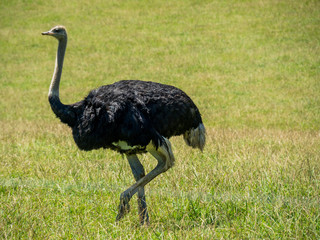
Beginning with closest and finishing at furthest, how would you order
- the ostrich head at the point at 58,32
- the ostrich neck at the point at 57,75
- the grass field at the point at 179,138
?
the grass field at the point at 179,138 < the ostrich neck at the point at 57,75 < the ostrich head at the point at 58,32

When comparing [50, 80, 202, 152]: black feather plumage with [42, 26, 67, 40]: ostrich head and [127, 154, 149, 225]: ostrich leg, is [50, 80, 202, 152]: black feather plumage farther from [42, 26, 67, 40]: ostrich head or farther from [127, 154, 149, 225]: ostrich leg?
[42, 26, 67, 40]: ostrich head

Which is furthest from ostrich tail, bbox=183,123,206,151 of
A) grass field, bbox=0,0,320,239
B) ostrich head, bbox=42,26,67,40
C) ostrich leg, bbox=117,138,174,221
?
ostrich head, bbox=42,26,67,40

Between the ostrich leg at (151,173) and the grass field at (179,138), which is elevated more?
the ostrich leg at (151,173)

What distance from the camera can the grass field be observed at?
411cm

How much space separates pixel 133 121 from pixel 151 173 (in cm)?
52

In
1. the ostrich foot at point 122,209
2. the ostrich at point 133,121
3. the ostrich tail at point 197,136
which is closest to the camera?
the ostrich foot at point 122,209

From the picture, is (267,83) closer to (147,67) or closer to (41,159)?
(147,67)

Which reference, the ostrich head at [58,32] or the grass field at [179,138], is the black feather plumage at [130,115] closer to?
the grass field at [179,138]

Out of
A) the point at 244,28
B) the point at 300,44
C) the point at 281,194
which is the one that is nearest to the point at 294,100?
the point at 300,44

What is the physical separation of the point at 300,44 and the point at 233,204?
18243 millimetres

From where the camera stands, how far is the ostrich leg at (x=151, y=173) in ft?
14.1

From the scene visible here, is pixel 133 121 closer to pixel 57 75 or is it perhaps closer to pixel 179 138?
pixel 57 75

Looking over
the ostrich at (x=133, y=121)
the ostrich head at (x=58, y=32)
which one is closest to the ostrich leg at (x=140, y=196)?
the ostrich at (x=133, y=121)

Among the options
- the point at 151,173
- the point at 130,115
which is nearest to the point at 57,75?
the point at 130,115
